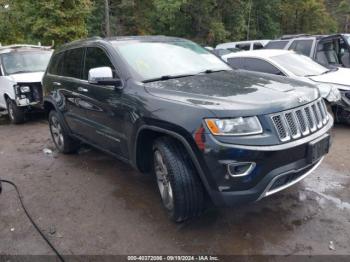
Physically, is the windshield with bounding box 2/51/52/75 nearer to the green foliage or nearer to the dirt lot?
the dirt lot

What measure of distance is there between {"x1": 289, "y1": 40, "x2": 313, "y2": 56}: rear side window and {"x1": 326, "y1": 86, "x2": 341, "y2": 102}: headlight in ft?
10.6

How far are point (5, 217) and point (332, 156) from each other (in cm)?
452

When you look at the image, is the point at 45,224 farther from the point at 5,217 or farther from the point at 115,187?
the point at 115,187

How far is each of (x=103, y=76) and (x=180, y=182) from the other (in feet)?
4.75

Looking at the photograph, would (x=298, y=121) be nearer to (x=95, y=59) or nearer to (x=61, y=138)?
(x=95, y=59)

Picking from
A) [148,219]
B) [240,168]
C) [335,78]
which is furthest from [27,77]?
[240,168]

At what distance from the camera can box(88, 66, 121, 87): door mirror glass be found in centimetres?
380

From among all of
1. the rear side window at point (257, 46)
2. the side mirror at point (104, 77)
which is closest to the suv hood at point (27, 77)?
the side mirror at point (104, 77)

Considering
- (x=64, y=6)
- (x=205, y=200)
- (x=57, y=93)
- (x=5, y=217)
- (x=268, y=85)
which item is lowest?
(x=5, y=217)

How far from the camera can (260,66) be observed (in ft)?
24.8

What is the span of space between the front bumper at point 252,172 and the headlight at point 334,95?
141 inches

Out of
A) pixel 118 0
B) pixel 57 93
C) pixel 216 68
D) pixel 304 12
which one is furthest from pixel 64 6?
pixel 304 12

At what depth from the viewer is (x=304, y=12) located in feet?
127

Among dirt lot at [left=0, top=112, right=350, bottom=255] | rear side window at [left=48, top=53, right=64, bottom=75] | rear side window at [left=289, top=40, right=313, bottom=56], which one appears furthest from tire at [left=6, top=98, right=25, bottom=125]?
rear side window at [left=289, top=40, right=313, bottom=56]
